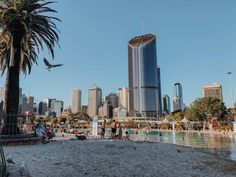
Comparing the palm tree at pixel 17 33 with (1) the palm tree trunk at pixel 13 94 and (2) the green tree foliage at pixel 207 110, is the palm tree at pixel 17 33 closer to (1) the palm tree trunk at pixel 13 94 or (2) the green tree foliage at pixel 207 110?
(1) the palm tree trunk at pixel 13 94

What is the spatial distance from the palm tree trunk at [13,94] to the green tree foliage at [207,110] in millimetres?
78207

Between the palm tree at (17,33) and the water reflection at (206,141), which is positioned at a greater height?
the palm tree at (17,33)

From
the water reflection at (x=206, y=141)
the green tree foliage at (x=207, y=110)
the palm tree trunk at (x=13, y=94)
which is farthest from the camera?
the green tree foliage at (x=207, y=110)

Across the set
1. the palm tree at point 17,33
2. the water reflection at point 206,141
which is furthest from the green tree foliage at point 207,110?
the palm tree at point 17,33

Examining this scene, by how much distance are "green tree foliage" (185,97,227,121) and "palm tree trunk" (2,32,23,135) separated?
257ft

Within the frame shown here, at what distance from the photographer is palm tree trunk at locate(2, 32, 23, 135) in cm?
1762

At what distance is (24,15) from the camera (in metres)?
18.5

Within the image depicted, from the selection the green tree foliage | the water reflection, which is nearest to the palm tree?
the water reflection

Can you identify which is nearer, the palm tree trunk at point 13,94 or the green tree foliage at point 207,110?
the palm tree trunk at point 13,94

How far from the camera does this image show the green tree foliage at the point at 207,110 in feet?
279

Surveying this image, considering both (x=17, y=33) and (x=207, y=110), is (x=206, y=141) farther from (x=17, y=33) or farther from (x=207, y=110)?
(x=207, y=110)

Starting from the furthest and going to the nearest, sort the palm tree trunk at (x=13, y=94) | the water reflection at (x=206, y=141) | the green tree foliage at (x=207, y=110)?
the green tree foliage at (x=207, y=110) < the water reflection at (x=206, y=141) < the palm tree trunk at (x=13, y=94)

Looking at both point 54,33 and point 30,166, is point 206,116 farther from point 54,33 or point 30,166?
point 30,166

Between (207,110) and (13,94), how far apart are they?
3115 inches
